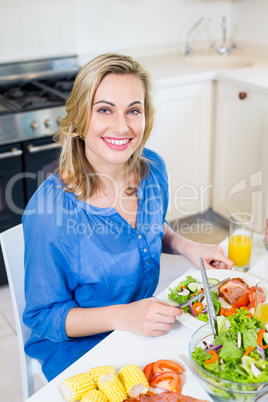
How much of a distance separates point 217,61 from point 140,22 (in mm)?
545

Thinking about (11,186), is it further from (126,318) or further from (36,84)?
(126,318)

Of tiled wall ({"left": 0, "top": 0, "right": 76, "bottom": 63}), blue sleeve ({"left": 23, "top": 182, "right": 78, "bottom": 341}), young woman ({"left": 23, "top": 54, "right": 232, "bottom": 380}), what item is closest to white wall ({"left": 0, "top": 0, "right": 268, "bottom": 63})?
tiled wall ({"left": 0, "top": 0, "right": 76, "bottom": 63})

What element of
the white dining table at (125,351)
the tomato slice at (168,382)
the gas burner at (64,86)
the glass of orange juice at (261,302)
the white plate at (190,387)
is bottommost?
the white dining table at (125,351)

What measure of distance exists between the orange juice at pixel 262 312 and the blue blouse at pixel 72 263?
364 mm

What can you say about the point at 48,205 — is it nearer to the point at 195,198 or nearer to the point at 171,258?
the point at 171,258

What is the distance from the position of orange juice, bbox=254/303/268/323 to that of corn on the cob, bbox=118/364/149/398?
0.32 meters

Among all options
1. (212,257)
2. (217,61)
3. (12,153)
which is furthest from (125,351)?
(217,61)

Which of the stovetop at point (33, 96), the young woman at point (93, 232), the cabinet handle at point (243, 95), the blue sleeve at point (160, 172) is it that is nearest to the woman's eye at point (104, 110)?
the young woman at point (93, 232)

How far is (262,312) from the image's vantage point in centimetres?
117

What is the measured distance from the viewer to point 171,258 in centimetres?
288

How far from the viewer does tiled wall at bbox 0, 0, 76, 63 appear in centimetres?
272

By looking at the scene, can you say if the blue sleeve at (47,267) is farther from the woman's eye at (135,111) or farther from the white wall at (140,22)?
the white wall at (140,22)

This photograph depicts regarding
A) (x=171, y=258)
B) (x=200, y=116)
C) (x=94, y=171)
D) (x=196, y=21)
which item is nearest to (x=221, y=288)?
(x=94, y=171)

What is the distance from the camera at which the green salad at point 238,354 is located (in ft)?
3.08
